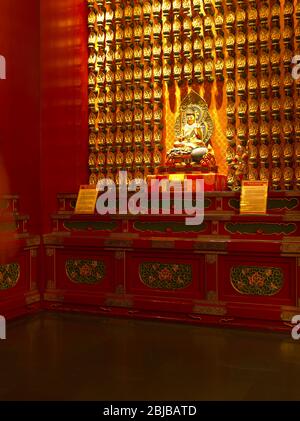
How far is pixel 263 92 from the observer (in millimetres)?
4949

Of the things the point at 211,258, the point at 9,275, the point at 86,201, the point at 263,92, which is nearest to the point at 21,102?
the point at 86,201

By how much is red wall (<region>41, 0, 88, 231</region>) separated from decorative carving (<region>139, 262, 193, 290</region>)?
1029mm

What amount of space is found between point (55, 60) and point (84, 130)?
83cm

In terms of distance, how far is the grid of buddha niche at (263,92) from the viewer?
191 inches

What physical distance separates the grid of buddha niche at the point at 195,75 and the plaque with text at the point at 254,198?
61 cm

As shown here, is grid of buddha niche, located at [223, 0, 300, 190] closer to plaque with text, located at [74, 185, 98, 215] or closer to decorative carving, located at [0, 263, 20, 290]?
plaque with text, located at [74, 185, 98, 215]

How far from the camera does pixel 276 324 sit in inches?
155

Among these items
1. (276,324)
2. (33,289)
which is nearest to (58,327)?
(33,289)

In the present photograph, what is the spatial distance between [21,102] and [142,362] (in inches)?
96.3

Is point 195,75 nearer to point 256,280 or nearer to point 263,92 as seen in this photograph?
point 263,92

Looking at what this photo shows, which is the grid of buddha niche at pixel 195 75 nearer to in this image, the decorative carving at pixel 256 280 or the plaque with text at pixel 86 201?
the plaque with text at pixel 86 201

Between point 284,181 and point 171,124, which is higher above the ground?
point 171,124

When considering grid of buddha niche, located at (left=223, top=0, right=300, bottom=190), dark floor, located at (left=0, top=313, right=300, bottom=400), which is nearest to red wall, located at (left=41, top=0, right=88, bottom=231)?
dark floor, located at (left=0, top=313, right=300, bottom=400)
